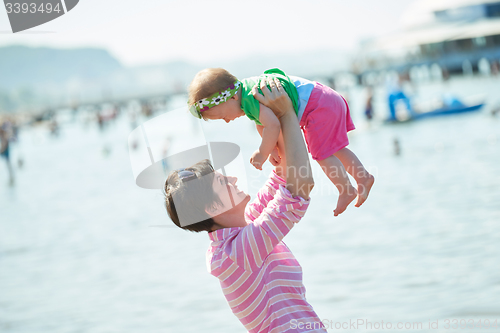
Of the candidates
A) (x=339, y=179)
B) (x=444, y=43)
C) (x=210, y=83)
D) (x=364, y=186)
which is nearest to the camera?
(x=210, y=83)

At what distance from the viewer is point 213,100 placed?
1954mm

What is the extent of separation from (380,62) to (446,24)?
8.80 meters

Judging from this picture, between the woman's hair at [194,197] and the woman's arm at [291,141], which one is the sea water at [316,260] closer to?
the woman's hair at [194,197]

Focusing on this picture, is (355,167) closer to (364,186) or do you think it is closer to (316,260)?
(364,186)

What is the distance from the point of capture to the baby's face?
6.53 ft

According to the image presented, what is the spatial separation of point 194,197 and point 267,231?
0.28 m

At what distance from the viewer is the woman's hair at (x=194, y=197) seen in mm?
1780

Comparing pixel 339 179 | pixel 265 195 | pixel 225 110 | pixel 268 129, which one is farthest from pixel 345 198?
pixel 225 110

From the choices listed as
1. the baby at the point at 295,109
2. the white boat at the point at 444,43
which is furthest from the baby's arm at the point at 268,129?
the white boat at the point at 444,43

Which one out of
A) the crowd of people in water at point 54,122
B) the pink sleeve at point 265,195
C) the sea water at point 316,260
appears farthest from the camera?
the crowd of people in water at point 54,122

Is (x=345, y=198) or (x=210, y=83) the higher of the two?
(x=210, y=83)

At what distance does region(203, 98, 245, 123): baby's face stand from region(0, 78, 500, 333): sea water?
0.18 ft

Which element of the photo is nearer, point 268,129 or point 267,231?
point 267,231

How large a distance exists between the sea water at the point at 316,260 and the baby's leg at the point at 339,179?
0.43m
